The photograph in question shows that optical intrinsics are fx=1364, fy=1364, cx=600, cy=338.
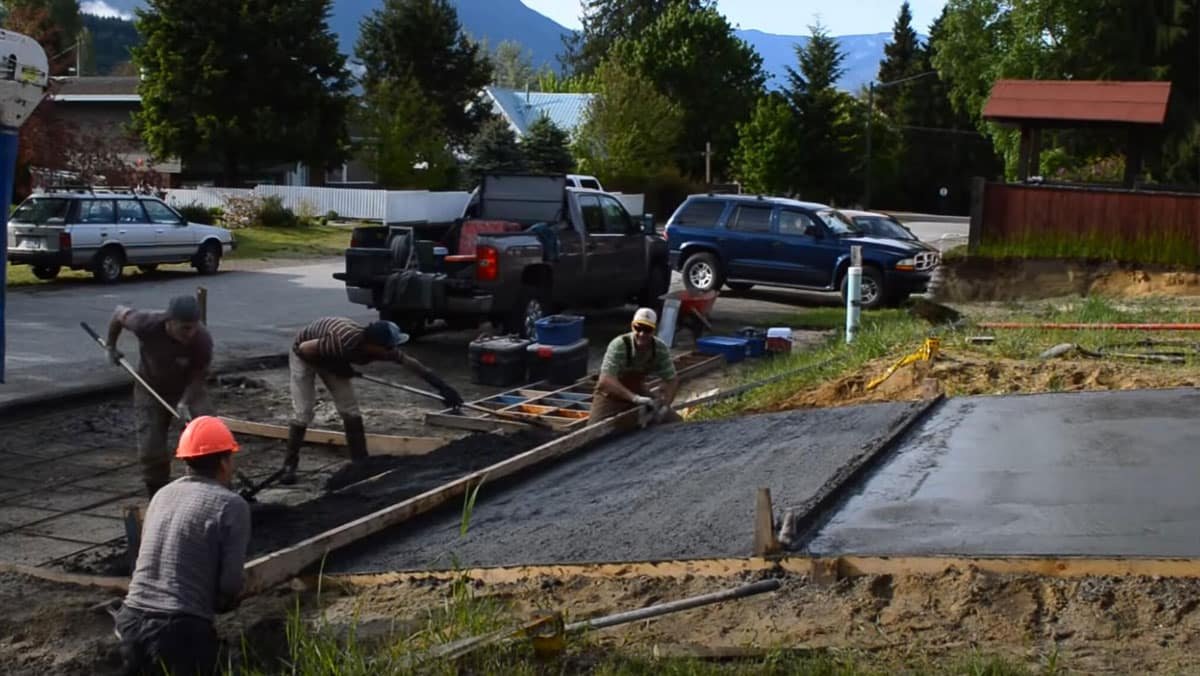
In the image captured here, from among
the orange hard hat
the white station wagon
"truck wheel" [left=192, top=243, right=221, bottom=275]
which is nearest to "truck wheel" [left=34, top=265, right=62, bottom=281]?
the white station wagon

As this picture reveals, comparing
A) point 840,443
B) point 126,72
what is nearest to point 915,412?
point 840,443

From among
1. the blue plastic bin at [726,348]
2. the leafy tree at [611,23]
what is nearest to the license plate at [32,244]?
the blue plastic bin at [726,348]

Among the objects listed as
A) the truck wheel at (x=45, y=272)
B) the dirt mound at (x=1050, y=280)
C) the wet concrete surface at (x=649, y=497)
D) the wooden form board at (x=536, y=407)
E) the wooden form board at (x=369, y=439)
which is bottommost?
the wooden form board at (x=369, y=439)

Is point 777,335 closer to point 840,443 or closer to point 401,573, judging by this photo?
point 840,443

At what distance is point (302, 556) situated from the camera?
22.9 ft

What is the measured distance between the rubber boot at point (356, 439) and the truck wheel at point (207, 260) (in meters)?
17.8

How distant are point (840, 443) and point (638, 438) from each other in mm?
1831

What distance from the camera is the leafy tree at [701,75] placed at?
6975cm

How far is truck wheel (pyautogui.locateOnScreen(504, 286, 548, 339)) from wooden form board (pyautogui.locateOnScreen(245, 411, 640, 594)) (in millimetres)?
6087

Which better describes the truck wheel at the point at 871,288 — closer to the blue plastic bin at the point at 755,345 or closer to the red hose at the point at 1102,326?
the blue plastic bin at the point at 755,345

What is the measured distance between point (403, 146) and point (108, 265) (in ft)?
84.1

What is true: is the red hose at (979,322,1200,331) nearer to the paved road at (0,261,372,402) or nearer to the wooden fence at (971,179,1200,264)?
the wooden fence at (971,179,1200,264)

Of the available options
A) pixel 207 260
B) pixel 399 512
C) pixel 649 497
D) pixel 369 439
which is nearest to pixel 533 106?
pixel 207 260

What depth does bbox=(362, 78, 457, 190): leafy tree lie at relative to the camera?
4925 centimetres
